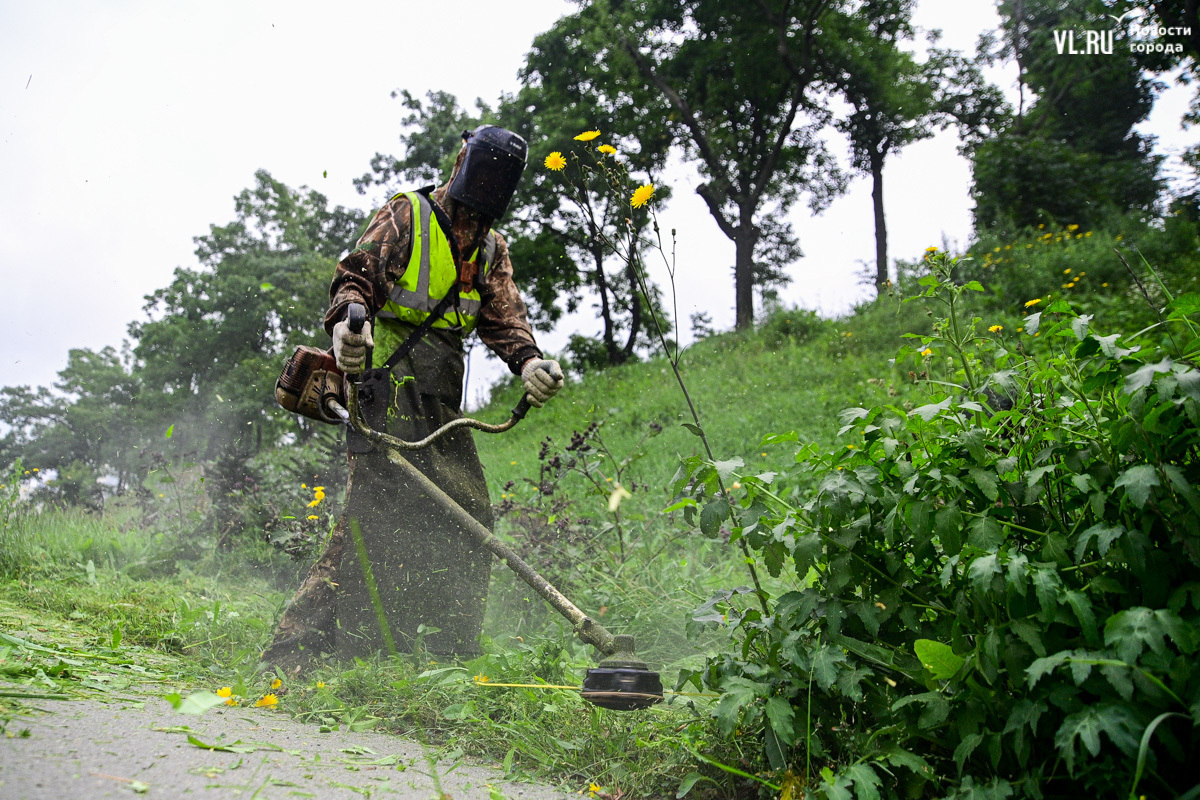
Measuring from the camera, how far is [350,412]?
2.62 meters

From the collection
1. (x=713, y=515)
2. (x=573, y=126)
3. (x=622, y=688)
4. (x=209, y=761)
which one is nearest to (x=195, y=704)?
(x=209, y=761)

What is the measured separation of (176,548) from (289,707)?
130 inches

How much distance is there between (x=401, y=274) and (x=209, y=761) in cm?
193

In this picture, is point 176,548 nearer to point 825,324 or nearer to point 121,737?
point 121,737

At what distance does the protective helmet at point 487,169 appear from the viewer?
315 cm

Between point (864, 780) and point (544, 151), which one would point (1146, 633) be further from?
point (544, 151)

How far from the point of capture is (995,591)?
145cm

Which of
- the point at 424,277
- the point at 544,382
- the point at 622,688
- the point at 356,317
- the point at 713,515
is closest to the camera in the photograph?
the point at 713,515

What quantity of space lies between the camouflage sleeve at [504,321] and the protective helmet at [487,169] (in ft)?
0.86

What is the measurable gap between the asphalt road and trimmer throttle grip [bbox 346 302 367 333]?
1.20 meters

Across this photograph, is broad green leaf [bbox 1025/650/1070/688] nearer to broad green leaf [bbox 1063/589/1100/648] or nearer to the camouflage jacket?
broad green leaf [bbox 1063/589/1100/648]

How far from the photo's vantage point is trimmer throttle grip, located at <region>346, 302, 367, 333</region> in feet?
8.20

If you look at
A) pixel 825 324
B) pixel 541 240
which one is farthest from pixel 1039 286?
pixel 541 240

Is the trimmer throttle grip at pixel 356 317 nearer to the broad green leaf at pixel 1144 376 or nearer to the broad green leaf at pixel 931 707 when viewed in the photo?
the broad green leaf at pixel 931 707
